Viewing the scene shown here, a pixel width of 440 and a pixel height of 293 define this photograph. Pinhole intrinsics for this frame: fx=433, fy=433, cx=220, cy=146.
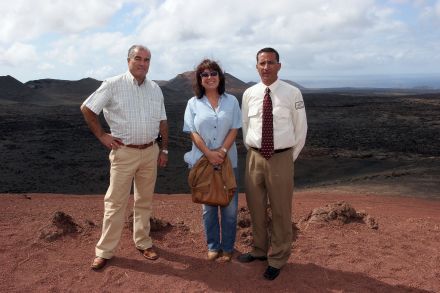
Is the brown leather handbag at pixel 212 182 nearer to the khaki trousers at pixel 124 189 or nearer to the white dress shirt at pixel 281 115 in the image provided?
the white dress shirt at pixel 281 115

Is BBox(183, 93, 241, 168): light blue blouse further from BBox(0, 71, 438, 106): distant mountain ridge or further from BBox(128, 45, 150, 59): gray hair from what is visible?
BBox(0, 71, 438, 106): distant mountain ridge

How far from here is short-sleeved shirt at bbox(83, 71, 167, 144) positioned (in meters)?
3.51

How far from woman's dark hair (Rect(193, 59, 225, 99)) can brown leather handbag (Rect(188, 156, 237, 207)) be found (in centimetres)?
54

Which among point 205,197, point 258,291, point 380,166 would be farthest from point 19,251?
point 380,166

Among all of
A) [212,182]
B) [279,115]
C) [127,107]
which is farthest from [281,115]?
[127,107]

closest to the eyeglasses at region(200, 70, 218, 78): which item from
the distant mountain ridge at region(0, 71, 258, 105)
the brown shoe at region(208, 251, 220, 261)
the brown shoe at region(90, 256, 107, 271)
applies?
the brown shoe at region(208, 251, 220, 261)

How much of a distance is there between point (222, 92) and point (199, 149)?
51 cm

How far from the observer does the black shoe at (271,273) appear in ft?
11.6

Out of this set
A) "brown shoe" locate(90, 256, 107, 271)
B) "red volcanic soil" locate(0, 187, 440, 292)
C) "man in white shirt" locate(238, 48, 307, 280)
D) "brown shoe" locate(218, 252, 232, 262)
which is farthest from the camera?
"brown shoe" locate(218, 252, 232, 262)

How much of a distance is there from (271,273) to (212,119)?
53.2 inches

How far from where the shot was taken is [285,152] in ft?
11.2

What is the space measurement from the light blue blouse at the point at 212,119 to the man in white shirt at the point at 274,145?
127mm

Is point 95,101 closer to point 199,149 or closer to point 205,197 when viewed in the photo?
point 199,149

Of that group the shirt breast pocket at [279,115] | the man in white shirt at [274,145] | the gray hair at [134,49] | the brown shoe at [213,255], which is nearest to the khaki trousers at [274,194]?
the man in white shirt at [274,145]
